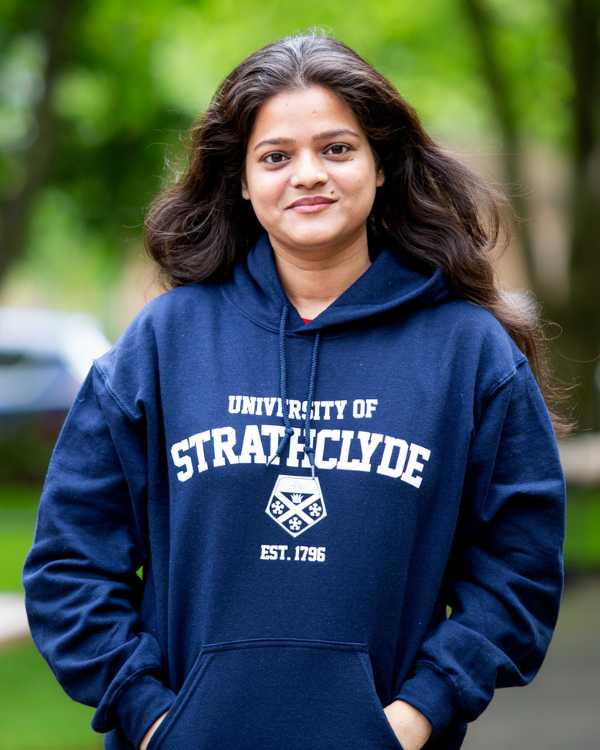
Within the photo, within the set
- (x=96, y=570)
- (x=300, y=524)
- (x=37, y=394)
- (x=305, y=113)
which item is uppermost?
(x=305, y=113)

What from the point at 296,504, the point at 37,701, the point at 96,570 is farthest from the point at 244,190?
the point at 37,701

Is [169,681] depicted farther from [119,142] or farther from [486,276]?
[119,142]

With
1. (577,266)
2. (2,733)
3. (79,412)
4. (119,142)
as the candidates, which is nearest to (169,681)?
(79,412)

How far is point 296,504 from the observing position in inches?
103

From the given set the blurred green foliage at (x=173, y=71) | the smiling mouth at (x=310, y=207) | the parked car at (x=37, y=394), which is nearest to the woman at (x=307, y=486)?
the smiling mouth at (x=310, y=207)

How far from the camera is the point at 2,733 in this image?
6094 millimetres

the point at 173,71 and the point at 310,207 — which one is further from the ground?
the point at 310,207

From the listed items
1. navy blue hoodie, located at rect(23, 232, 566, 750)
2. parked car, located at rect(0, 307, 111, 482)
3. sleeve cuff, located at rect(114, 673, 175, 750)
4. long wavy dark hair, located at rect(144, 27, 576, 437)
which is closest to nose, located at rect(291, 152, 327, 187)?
long wavy dark hair, located at rect(144, 27, 576, 437)

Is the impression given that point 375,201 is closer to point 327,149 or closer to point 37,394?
point 327,149

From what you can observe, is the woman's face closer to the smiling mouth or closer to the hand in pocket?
the smiling mouth

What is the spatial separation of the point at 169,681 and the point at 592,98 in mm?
9198

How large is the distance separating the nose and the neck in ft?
0.64

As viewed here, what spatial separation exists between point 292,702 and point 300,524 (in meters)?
0.33

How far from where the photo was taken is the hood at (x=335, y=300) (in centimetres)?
274
